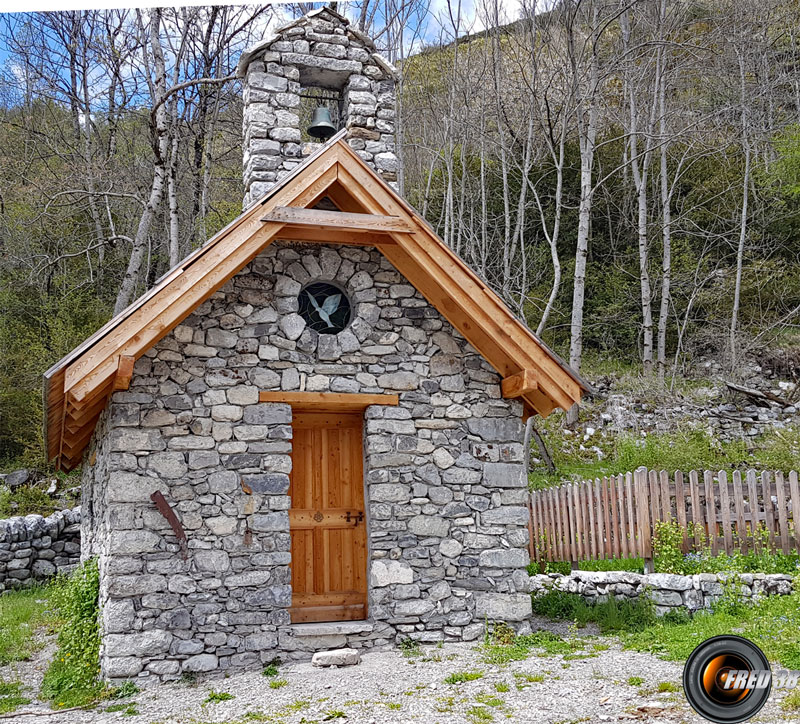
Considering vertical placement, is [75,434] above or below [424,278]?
below

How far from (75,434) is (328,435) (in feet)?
6.94

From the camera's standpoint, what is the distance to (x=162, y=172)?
34.0 feet

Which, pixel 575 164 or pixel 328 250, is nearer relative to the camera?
pixel 328 250

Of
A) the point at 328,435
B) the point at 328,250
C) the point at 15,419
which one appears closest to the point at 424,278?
the point at 328,250

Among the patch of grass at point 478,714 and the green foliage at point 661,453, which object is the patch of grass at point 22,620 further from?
the green foliage at point 661,453

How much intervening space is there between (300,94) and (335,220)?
191 cm

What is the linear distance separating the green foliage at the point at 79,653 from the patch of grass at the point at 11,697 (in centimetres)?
15

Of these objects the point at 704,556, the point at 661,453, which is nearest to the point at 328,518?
the point at 704,556

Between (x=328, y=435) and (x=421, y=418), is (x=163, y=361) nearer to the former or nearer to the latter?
(x=328, y=435)

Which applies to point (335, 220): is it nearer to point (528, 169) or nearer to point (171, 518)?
point (171, 518)

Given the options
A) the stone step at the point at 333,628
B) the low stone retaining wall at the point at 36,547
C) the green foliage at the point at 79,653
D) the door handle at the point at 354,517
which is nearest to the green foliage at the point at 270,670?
the stone step at the point at 333,628

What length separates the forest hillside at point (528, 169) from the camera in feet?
35.5

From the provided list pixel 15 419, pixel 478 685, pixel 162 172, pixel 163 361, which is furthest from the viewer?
pixel 15 419

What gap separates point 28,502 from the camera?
11297mm
